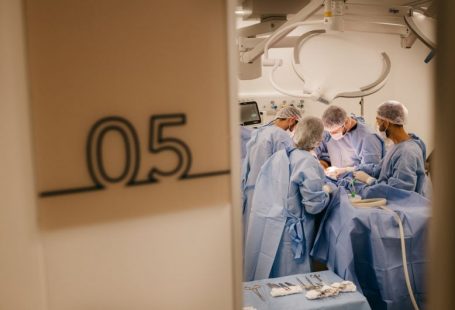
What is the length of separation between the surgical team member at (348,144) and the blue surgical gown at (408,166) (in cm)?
56

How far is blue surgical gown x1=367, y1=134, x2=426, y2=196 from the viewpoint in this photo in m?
2.89

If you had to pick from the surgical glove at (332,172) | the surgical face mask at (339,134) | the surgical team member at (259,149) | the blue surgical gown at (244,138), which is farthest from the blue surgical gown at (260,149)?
the surgical face mask at (339,134)

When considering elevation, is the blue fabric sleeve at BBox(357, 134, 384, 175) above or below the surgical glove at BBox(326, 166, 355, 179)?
above

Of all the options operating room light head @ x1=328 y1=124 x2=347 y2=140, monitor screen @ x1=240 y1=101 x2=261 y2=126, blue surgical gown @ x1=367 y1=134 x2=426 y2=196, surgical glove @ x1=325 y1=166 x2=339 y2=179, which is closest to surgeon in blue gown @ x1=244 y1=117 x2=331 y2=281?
blue surgical gown @ x1=367 y1=134 x2=426 y2=196

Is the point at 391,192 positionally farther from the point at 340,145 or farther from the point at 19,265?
the point at 19,265

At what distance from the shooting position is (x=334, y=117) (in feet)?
12.2

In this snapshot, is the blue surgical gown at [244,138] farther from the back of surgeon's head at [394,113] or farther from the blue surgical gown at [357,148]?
the back of surgeon's head at [394,113]

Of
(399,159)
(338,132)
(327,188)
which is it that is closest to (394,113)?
(399,159)

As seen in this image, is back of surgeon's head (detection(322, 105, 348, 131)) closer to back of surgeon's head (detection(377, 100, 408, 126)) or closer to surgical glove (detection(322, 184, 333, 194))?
back of surgeon's head (detection(377, 100, 408, 126))

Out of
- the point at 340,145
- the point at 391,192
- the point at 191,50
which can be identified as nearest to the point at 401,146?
the point at 391,192

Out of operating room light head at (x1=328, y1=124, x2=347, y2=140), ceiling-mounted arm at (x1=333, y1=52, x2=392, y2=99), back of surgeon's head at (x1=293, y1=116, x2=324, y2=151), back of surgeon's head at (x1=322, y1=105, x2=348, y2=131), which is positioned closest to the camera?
ceiling-mounted arm at (x1=333, y1=52, x2=392, y2=99)

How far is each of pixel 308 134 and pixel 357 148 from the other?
126 centimetres

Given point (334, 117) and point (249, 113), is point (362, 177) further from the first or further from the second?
point (249, 113)

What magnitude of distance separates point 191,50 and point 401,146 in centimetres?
244
